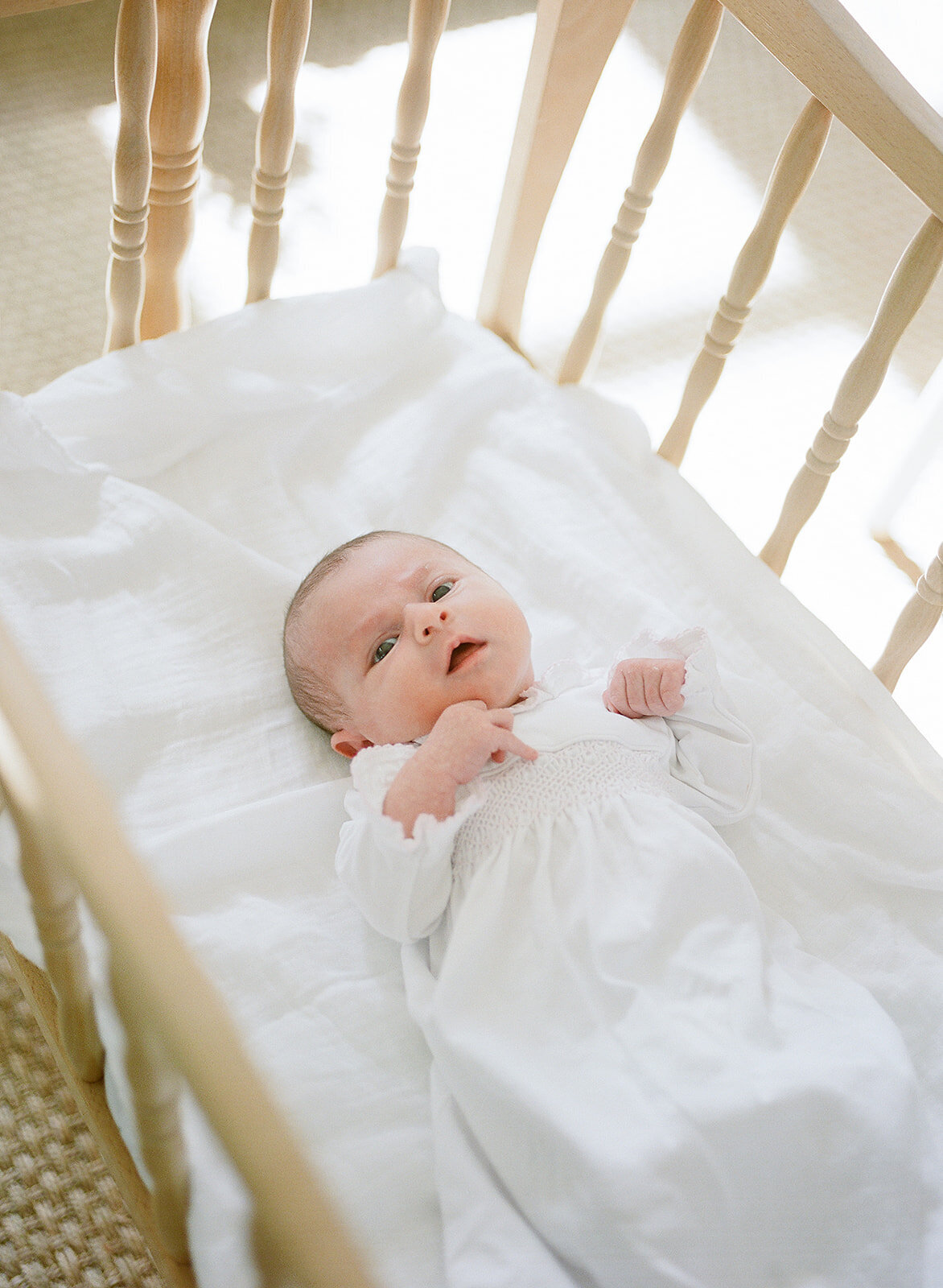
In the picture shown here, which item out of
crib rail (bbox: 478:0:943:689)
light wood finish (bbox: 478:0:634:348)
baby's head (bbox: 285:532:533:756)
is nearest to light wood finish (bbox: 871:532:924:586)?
crib rail (bbox: 478:0:943:689)

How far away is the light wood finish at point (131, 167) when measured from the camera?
107 centimetres

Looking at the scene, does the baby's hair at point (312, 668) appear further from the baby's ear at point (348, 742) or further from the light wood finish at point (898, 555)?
the light wood finish at point (898, 555)

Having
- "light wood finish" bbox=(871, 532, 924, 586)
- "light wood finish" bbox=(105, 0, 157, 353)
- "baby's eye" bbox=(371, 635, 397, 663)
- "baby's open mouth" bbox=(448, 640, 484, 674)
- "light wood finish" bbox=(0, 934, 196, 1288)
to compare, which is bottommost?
"light wood finish" bbox=(871, 532, 924, 586)

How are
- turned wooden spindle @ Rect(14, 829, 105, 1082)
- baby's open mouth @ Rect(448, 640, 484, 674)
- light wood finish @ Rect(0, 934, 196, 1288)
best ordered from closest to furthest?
turned wooden spindle @ Rect(14, 829, 105, 1082) < light wood finish @ Rect(0, 934, 196, 1288) < baby's open mouth @ Rect(448, 640, 484, 674)

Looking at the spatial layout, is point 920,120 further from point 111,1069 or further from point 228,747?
point 111,1069

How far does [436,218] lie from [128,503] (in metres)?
1.24

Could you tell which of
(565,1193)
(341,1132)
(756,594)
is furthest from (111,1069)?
(756,594)

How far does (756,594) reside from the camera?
126 cm

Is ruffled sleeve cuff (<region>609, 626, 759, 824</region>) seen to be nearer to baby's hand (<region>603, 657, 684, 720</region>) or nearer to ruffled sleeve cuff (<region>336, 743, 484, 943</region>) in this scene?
baby's hand (<region>603, 657, 684, 720</region>)

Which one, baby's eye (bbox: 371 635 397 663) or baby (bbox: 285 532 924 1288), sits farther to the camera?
baby's eye (bbox: 371 635 397 663)

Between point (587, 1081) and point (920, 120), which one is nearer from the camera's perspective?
point (587, 1081)

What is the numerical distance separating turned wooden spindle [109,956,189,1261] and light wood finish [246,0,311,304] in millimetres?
950

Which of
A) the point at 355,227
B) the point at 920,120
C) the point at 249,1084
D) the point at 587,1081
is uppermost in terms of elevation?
the point at 920,120

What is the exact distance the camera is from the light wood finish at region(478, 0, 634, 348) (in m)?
1.25
